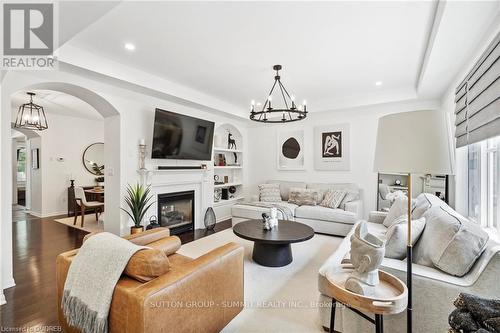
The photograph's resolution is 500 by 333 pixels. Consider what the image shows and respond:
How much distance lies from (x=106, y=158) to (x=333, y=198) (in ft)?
13.3

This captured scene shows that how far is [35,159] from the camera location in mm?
6125

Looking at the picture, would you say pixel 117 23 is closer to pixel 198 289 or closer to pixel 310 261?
pixel 198 289

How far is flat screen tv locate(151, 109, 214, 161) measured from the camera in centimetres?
389

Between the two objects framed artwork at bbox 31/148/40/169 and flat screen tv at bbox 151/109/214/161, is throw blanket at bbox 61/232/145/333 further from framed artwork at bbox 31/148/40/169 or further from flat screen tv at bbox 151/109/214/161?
framed artwork at bbox 31/148/40/169

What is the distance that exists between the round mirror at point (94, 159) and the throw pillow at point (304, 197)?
5.58 metres

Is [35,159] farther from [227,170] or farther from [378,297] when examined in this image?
Answer: [378,297]

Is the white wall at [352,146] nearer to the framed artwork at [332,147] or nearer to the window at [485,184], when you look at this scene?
the framed artwork at [332,147]

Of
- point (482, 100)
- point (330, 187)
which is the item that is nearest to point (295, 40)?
point (482, 100)

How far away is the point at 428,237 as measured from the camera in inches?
72.1

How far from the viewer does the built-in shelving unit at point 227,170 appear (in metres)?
5.59

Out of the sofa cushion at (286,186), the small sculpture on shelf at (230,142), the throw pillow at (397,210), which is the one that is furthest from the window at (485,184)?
the small sculpture on shelf at (230,142)

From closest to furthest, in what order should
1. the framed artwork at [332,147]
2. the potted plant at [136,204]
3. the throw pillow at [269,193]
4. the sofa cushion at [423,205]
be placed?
the sofa cushion at [423,205] → the potted plant at [136,204] → the framed artwork at [332,147] → the throw pillow at [269,193]

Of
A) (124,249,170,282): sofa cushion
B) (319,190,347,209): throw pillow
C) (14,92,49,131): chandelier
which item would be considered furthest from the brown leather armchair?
(14,92,49,131): chandelier

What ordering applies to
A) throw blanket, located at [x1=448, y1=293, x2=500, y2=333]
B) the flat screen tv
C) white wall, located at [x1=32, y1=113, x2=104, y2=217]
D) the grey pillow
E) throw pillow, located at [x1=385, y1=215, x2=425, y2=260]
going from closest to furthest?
throw blanket, located at [x1=448, y1=293, x2=500, y2=333] → the grey pillow → throw pillow, located at [x1=385, y1=215, x2=425, y2=260] → the flat screen tv → white wall, located at [x1=32, y1=113, x2=104, y2=217]
